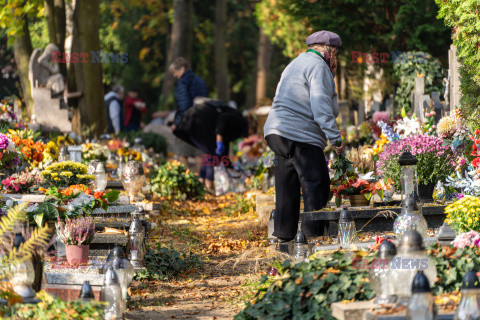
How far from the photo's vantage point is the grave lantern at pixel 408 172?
7285 mm

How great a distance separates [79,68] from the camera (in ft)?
53.7

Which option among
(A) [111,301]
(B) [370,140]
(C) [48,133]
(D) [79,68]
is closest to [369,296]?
(A) [111,301]

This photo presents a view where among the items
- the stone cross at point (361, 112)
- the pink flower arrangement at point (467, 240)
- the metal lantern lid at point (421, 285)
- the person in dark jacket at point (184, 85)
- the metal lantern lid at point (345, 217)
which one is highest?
the person in dark jacket at point (184, 85)

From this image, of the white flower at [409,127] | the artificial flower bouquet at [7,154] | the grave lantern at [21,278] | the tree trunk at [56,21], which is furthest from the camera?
the tree trunk at [56,21]

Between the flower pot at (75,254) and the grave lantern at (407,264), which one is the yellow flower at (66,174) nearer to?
the flower pot at (75,254)

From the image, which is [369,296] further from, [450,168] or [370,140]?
[370,140]

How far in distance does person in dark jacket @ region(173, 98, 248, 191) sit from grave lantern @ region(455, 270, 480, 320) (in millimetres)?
10965

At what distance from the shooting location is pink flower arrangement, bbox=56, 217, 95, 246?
20.8 ft

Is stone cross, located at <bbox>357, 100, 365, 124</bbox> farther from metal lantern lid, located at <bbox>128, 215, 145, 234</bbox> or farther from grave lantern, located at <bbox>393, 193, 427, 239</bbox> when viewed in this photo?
grave lantern, located at <bbox>393, 193, 427, 239</bbox>

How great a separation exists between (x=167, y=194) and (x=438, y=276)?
30.5 ft

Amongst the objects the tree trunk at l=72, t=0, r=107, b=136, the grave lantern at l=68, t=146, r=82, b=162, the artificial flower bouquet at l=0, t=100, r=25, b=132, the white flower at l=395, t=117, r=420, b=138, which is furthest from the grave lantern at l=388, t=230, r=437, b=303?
the tree trunk at l=72, t=0, r=107, b=136

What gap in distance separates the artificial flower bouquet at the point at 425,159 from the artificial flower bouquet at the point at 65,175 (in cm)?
310

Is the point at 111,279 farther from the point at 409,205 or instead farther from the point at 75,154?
the point at 75,154

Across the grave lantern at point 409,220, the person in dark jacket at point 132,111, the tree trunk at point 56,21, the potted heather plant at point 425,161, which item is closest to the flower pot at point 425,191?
the potted heather plant at point 425,161
